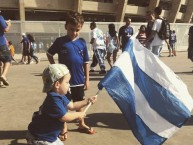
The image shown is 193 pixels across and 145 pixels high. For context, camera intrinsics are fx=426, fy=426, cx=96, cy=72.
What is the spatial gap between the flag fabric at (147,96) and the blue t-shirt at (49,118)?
0.76 meters

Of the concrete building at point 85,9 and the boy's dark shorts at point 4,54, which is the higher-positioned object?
the boy's dark shorts at point 4,54

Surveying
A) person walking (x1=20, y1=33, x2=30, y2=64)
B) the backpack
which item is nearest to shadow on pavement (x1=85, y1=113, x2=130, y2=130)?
the backpack

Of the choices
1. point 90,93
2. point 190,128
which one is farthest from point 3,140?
point 90,93

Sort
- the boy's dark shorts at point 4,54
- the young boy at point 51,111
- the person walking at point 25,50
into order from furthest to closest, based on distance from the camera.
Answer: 1. the person walking at point 25,50
2. the boy's dark shorts at point 4,54
3. the young boy at point 51,111

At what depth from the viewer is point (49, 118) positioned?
363 cm

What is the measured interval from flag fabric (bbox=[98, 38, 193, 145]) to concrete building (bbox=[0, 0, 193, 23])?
27999mm

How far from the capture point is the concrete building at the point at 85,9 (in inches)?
1288

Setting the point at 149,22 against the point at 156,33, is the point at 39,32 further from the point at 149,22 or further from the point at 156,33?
the point at 156,33

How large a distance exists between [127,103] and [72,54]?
107 cm

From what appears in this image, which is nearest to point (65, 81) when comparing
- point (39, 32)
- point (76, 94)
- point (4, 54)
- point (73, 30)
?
point (73, 30)

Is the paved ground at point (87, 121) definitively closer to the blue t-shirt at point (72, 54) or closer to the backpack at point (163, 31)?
the blue t-shirt at point (72, 54)

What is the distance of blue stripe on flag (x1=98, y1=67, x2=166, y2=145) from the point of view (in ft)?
14.3

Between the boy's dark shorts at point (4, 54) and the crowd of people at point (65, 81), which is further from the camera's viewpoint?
the boy's dark shorts at point (4, 54)

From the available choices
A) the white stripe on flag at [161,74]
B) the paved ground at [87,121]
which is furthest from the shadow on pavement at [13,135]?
the white stripe on flag at [161,74]
